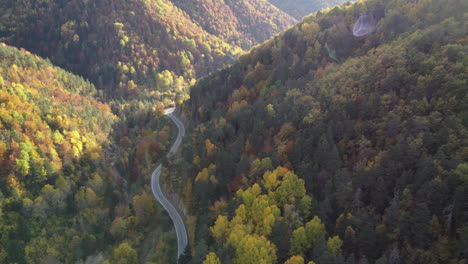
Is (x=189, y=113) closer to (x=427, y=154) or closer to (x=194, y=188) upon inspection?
(x=194, y=188)

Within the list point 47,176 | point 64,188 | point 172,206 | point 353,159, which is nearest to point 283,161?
point 353,159

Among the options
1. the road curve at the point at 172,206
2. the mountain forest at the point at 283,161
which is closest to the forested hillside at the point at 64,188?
the mountain forest at the point at 283,161

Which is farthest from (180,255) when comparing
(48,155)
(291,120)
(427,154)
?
(48,155)

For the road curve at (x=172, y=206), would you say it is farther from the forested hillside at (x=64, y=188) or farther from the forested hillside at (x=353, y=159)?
the forested hillside at (x=353, y=159)

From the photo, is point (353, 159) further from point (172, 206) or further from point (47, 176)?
point (47, 176)

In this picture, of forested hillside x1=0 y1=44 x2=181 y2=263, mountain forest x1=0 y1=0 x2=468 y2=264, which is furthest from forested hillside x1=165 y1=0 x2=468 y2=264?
forested hillside x1=0 y1=44 x2=181 y2=263

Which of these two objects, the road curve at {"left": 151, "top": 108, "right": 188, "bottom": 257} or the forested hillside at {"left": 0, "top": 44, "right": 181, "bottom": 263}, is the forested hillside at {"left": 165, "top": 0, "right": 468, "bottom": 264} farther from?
the forested hillside at {"left": 0, "top": 44, "right": 181, "bottom": 263}
